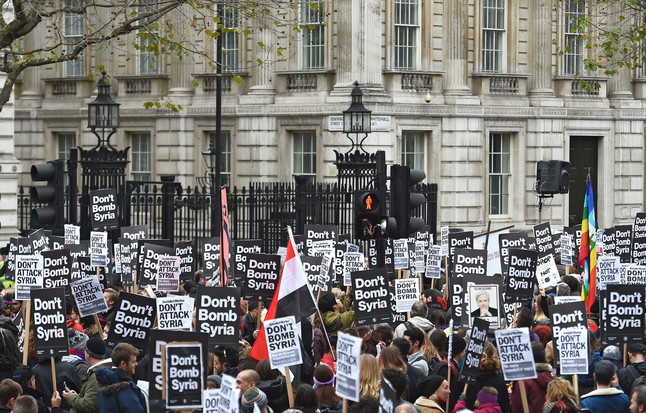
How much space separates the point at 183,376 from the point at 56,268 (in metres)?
6.58

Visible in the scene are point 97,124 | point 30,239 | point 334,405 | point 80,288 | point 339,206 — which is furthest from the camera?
point 339,206

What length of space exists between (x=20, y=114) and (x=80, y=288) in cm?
2529

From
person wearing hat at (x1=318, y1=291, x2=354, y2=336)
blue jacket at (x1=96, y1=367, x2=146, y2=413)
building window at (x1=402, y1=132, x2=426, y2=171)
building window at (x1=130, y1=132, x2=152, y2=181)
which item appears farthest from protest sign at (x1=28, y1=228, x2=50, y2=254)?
building window at (x1=130, y1=132, x2=152, y2=181)

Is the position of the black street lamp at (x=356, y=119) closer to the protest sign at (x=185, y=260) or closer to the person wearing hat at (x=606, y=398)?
the protest sign at (x=185, y=260)

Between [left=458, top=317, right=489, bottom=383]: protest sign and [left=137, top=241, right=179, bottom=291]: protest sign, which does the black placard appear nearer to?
[left=137, top=241, right=179, bottom=291]: protest sign

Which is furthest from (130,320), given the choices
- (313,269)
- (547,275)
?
(547,275)

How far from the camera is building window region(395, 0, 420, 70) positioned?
37.4 metres

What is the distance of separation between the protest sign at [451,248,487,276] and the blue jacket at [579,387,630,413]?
280 inches

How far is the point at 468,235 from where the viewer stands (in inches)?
965

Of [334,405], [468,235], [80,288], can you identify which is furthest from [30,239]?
[334,405]

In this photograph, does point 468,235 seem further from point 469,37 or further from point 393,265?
point 469,37

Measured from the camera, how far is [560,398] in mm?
13344

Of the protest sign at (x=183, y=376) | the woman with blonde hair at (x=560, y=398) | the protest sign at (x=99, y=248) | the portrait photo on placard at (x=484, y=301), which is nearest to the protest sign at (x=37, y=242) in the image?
the protest sign at (x=99, y=248)

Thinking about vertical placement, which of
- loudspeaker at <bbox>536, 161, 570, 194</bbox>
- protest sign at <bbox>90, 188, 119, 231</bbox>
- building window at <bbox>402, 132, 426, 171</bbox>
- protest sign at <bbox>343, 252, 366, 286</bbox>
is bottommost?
protest sign at <bbox>343, 252, 366, 286</bbox>
